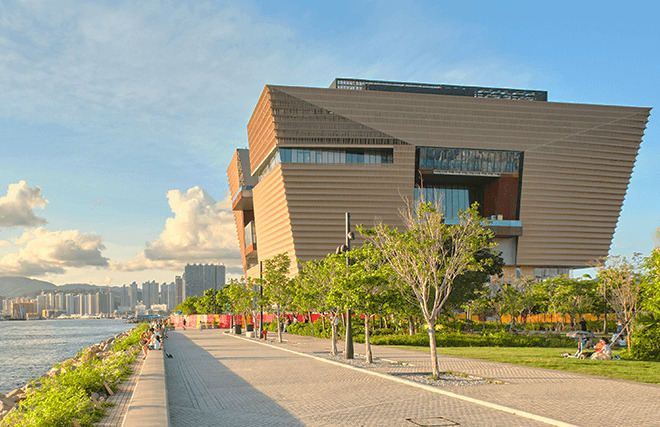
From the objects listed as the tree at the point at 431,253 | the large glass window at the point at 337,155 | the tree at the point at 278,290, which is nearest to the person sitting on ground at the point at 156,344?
the tree at the point at 278,290

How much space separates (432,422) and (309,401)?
3836 mm

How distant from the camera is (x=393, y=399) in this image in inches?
557

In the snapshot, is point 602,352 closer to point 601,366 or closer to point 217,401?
point 601,366

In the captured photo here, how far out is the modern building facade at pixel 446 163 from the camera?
3226 inches

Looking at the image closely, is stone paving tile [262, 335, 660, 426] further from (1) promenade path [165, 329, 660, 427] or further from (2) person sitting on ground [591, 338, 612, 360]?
→ (2) person sitting on ground [591, 338, 612, 360]

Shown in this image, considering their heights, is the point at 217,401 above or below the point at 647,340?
above

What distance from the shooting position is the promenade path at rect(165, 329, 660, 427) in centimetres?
1159

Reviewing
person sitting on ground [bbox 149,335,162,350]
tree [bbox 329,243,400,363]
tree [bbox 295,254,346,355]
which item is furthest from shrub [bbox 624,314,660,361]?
person sitting on ground [bbox 149,335,162,350]

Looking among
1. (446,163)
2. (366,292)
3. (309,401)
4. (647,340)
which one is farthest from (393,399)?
(446,163)

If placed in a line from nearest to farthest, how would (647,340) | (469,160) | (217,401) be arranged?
(217,401) → (647,340) → (469,160)

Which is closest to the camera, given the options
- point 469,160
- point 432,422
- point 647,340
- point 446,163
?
point 432,422

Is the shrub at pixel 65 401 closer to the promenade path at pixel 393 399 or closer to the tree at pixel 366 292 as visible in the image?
the promenade path at pixel 393 399

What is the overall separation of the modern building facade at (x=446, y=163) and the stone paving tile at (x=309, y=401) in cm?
6145

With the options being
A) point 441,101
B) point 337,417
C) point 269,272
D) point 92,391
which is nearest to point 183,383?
point 92,391
